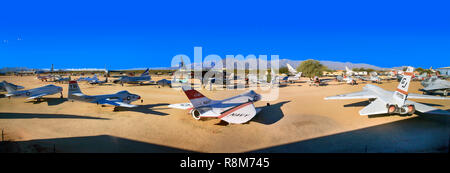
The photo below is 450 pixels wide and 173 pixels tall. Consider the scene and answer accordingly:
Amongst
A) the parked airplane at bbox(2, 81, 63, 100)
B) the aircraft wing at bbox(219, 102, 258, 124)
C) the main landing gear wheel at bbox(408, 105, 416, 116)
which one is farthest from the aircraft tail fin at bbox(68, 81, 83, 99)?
the main landing gear wheel at bbox(408, 105, 416, 116)

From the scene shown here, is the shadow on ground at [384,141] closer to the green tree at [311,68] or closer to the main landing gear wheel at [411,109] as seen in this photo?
the main landing gear wheel at [411,109]

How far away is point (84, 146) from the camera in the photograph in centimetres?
816

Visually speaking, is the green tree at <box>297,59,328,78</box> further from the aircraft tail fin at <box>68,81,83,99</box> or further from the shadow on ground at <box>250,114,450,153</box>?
the aircraft tail fin at <box>68,81,83,99</box>

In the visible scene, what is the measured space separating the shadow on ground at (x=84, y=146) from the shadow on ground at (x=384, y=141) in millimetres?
5161

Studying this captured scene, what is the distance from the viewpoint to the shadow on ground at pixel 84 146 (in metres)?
7.76

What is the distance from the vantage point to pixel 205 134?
9.84 meters

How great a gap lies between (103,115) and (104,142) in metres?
6.14

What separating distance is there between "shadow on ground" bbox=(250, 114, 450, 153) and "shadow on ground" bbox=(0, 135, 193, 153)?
5161mm

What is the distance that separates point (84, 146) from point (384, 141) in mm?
13851

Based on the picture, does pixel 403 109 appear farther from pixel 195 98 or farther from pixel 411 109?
pixel 195 98

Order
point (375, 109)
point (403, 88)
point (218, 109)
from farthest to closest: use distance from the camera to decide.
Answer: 1. point (218, 109)
2. point (375, 109)
3. point (403, 88)

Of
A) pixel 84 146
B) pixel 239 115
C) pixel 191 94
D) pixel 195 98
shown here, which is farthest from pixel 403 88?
pixel 84 146
